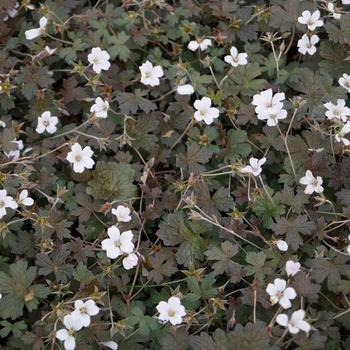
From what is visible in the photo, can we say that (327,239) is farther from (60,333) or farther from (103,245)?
(60,333)

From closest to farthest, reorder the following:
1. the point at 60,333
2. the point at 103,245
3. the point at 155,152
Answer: the point at 60,333 < the point at 103,245 < the point at 155,152

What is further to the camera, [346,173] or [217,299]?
[346,173]

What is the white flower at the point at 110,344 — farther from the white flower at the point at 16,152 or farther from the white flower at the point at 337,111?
the white flower at the point at 337,111

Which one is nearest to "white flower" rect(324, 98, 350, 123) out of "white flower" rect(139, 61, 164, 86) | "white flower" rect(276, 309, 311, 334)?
"white flower" rect(139, 61, 164, 86)

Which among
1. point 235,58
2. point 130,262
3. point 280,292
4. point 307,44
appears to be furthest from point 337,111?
point 130,262

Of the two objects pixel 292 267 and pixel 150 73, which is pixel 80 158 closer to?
pixel 150 73

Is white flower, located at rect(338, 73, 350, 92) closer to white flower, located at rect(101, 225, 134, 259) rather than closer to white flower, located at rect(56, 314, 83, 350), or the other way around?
white flower, located at rect(101, 225, 134, 259)

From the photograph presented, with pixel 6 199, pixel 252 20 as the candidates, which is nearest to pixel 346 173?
pixel 252 20

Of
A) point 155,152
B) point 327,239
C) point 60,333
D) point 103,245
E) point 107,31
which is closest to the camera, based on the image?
point 60,333
